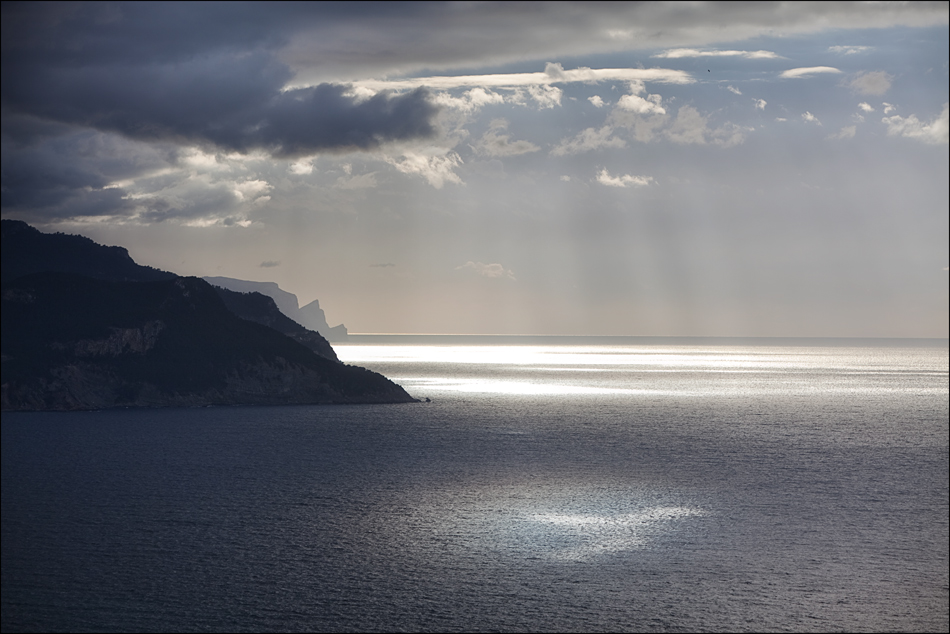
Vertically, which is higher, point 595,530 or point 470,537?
point 470,537

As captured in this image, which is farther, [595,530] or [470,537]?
[595,530]

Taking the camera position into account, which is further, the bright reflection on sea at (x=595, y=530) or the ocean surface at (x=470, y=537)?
the bright reflection on sea at (x=595, y=530)

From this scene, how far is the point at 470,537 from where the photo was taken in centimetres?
8594

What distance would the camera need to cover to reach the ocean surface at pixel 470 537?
2547 inches

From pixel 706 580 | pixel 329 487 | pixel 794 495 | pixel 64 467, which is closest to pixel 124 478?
pixel 64 467

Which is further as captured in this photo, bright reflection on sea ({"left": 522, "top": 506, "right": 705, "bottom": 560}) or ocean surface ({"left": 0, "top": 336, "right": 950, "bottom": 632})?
bright reflection on sea ({"left": 522, "top": 506, "right": 705, "bottom": 560})

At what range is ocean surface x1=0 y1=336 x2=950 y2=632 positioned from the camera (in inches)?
2547

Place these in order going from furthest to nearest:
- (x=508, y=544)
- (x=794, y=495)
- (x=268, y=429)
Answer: (x=268, y=429)
(x=794, y=495)
(x=508, y=544)

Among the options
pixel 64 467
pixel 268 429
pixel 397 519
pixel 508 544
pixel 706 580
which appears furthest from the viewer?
pixel 268 429

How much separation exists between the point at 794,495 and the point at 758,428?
8304cm

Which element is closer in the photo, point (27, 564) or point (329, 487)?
point (27, 564)

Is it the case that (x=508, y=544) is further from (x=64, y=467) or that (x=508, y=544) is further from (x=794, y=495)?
(x=64, y=467)

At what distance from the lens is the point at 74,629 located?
59656 millimetres

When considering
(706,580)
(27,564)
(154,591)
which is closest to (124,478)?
(27,564)
